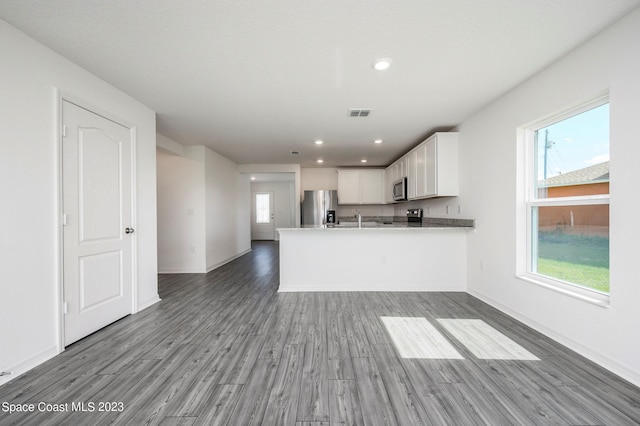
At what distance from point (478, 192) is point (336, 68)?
2501 millimetres

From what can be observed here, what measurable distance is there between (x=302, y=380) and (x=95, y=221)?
2.46 metres

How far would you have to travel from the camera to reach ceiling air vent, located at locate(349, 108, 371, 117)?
3320mm

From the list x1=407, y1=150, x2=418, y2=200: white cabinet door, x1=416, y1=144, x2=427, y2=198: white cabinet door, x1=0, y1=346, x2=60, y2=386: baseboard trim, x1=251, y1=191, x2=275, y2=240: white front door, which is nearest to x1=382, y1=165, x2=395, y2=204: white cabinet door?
x1=407, y1=150, x2=418, y2=200: white cabinet door

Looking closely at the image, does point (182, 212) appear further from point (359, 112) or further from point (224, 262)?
point (359, 112)

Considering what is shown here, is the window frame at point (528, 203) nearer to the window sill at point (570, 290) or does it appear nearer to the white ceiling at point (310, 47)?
the window sill at point (570, 290)

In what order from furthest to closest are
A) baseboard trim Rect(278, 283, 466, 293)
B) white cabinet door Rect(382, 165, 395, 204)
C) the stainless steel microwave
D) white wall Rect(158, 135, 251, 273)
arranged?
white cabinet door Rect(382, 165, 395, 204) < the stainless steel microwave < white wall Rect(158, 135, 251, 273) < baseboard trim Rect(278, 283, 466, 293)

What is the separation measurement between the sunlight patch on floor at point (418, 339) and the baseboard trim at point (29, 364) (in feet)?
9.21

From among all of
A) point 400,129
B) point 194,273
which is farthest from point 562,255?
point 194,273

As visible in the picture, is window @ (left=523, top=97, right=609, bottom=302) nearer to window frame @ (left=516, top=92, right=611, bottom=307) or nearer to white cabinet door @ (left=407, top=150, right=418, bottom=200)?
window frame @ (left=516, top=92, right=611, bottom=307)

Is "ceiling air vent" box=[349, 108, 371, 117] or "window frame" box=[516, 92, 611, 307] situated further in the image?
"ceiling air vent" box=[349, 108, 371, 117]

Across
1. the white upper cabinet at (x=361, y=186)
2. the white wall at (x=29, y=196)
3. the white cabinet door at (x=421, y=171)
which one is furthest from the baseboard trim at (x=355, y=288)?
the white upper cabinet at (x=361, y=186)

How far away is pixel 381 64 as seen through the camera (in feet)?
7.43

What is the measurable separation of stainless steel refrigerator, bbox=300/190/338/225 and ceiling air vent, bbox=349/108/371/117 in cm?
352

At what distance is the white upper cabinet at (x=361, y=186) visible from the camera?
6.88 meters
